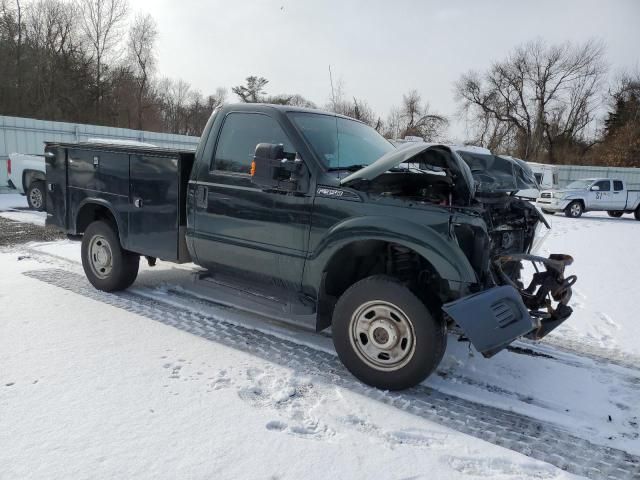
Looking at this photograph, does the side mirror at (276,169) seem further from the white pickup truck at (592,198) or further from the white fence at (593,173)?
the white fence at (593,173)

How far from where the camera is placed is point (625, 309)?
6.03 m

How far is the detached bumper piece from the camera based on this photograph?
363cm

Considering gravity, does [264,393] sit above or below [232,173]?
below

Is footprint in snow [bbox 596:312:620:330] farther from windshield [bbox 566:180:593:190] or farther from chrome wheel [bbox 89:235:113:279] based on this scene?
windshield [bbox 566:180:593:190]

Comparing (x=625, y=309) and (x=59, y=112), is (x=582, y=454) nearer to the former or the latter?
(x=625, y=309)

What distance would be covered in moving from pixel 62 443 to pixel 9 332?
2.02m

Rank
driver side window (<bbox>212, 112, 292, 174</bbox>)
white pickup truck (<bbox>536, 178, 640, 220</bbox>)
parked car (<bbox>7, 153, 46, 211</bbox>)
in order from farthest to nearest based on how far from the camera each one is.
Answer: white pickup truck (<bbox>536, 178, 640, 220</bbox>) < parked car (<bbox>7, 153, 46, 211</bbox>) < driver side window (<bbox>212, 112, 292, 174</bbox>)

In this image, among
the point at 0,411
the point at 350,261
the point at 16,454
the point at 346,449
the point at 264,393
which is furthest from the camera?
the point at 350,261

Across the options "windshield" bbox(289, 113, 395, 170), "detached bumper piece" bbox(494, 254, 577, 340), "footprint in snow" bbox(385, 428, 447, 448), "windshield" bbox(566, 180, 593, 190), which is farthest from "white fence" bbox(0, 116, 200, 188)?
"windshield" bbox(566, 180, 593, 190)

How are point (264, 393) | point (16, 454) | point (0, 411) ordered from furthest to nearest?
point (264, 393)
point (0, 411)
point (16, 454)

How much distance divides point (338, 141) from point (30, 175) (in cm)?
1127

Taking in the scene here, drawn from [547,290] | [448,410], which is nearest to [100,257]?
[448,410]

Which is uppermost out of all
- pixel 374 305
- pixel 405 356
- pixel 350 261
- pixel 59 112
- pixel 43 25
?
pixel 43 25

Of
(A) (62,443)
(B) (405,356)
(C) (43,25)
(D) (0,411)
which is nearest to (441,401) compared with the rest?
(B) (405,356)
